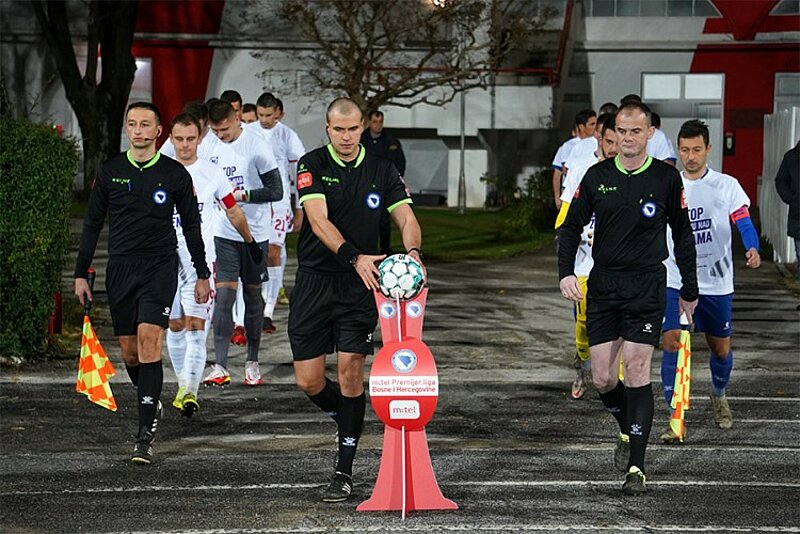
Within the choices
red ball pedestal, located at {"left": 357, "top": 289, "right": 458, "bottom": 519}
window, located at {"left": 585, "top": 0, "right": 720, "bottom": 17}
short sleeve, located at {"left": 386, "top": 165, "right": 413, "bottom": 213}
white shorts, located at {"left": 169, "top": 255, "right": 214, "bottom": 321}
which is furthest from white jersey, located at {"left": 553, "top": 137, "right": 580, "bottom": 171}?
window, located at {"left": 585, "top": 0, "right": 720, "bottom": 17}

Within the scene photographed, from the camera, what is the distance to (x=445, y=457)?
9.30 meters

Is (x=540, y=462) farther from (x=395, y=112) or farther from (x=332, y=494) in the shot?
(x=395, y=112)

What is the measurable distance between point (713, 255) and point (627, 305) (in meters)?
2.00

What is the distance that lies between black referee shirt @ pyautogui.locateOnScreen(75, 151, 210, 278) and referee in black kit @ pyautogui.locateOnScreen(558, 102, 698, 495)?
2.45 m

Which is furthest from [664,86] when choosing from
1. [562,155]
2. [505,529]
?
[505,529]

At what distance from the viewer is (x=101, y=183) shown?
9.53m

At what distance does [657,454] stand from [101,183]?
378cm

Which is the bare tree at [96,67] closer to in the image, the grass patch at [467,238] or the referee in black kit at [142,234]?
the grass patch at [467,238]

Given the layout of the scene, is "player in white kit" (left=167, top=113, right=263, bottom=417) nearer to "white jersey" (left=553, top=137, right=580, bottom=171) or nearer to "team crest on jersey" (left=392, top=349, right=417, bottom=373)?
"team crest on jersey" (left=392, top=349, right=417, bottom=373)

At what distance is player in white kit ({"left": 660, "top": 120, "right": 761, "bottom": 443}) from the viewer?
33.9ft

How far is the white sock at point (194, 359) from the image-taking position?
10820 millimetres

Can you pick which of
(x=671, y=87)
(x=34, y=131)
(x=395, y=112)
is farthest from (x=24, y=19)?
(x=34, y=131)

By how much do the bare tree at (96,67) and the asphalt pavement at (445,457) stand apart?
71.8 ft

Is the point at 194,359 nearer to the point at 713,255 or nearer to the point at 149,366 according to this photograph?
the point at 149,366
